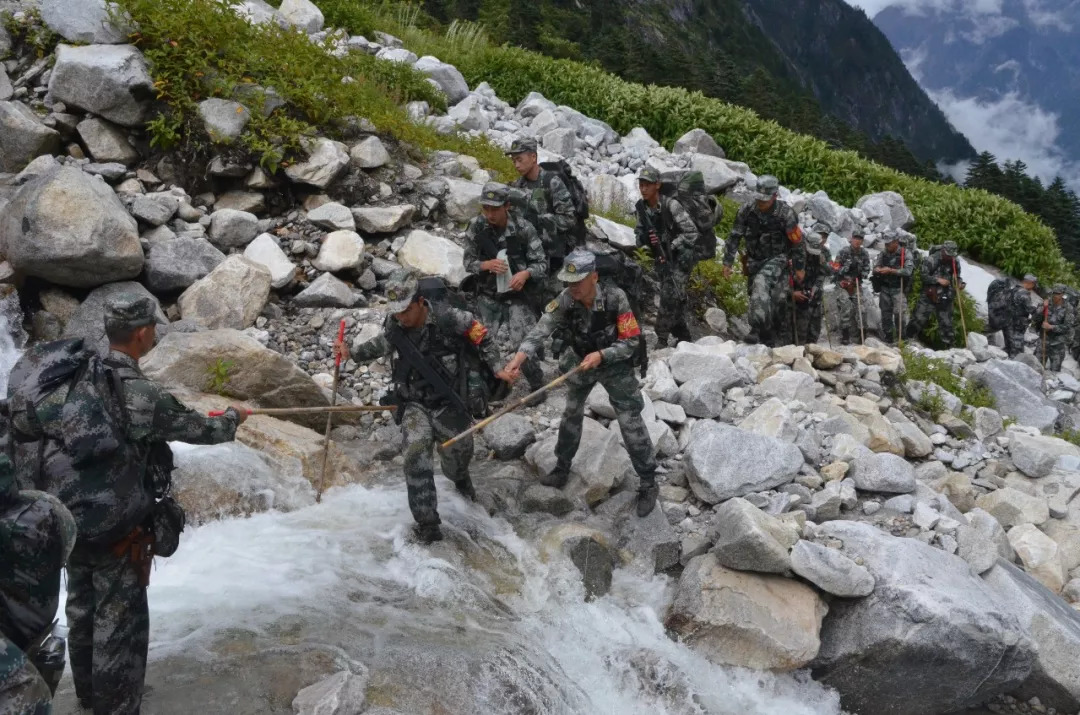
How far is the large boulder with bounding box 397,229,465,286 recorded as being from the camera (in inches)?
378

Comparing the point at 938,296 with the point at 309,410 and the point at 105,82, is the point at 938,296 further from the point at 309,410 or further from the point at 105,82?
the point at 105,82

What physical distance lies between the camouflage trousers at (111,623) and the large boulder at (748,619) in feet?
11.2

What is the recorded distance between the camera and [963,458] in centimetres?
796

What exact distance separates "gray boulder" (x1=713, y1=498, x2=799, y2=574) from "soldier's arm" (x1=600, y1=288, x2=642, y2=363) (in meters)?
1.38

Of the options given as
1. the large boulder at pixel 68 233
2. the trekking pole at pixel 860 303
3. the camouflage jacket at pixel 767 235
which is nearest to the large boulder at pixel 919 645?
the camouflage jacket at pixel 767 235

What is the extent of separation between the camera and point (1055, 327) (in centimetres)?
1434

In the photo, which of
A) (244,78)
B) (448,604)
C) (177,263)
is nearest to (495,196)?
(177,263)

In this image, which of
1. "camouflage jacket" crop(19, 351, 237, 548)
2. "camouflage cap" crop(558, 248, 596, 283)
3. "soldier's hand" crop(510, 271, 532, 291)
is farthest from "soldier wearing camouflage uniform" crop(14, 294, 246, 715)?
"soldier's hand" crop(510, 271, 532, 291)

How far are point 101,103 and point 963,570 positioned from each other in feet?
34.9

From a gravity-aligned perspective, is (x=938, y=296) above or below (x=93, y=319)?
above

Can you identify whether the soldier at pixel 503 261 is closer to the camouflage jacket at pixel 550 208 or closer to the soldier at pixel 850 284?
the camouflage jacket at pixel 550 208

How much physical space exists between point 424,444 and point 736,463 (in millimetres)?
2706

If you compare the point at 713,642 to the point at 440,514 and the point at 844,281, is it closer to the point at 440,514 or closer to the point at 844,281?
the point at 440,514

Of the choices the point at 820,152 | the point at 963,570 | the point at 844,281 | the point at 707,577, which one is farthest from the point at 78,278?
the point at 820,152
